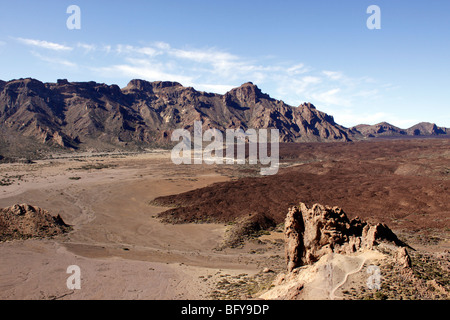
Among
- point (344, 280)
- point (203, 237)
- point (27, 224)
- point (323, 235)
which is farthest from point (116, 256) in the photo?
point (344, 280)

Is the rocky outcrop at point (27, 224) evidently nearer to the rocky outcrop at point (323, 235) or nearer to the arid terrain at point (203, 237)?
the arid terrain at point (203, 237)

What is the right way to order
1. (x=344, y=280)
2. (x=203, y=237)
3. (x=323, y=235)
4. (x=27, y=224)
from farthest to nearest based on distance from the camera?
1. (x=203, y=237)
2. (x=27, y=224)
3. (x=323, y=235)
4. (x=344, y=280)

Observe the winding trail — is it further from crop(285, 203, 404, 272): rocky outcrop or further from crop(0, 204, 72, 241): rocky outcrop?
crop(0, 204, 72, 241): rocky outcrop

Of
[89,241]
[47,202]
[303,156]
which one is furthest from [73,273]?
[303,156]

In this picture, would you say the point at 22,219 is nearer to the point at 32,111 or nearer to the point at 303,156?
the point at 303,156

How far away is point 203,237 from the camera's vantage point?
32094 millimetres

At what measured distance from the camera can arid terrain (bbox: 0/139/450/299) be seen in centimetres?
1677

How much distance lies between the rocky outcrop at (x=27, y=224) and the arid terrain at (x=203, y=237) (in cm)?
144

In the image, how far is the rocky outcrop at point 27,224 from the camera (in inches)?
1168

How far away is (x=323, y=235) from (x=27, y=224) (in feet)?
98.2

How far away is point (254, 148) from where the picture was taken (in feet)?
477

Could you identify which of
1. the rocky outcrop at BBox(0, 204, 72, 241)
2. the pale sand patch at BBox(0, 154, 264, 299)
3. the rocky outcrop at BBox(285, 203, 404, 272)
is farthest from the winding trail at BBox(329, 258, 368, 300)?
the rocky outcrop at BBox(0, 204, 72, 241)

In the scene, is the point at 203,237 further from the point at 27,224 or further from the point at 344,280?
the point at 344,280

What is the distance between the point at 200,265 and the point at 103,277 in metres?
7.34
